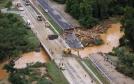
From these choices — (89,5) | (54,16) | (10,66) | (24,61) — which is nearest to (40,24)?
(54,16)

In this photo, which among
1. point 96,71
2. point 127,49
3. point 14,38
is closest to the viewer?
point 96,71

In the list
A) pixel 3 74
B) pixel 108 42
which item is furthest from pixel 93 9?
pixel 3 74

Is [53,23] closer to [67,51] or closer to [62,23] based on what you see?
[62,23]

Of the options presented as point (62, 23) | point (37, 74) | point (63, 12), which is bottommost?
point (37, 74)

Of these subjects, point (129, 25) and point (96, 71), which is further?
point (129, 25)

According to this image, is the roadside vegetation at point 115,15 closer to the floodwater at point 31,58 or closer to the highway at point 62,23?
the highway at point 62,23

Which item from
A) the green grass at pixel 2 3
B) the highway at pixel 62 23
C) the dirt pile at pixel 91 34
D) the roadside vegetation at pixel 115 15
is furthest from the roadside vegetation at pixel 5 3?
the dirt pile at pixel 91 34

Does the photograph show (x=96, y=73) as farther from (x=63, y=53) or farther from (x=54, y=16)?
(x=54, y=16)
